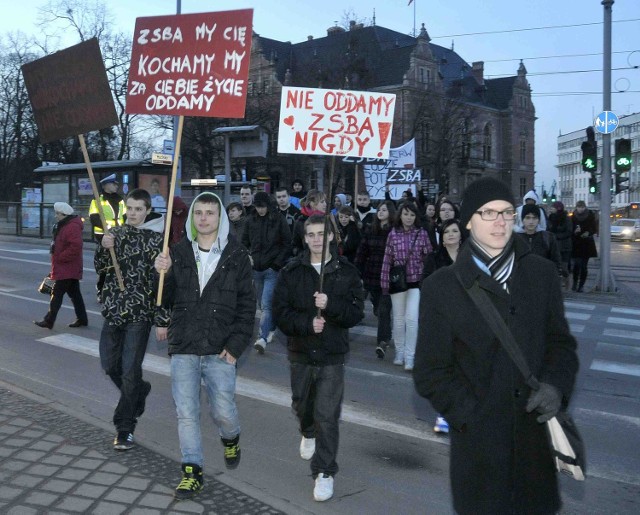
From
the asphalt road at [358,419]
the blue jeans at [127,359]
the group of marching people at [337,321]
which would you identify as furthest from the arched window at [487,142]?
the blue jeans at [127,359]

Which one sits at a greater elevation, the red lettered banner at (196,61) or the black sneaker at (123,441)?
the red lettered banner at (196,61)

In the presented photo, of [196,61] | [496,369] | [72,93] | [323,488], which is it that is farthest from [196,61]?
[496,369]

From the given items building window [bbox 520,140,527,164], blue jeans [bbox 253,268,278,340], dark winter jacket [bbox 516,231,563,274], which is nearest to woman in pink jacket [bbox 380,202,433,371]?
blue jeans [bbox 253,268,278,340]

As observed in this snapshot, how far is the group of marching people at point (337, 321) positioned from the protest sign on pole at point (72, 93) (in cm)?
80

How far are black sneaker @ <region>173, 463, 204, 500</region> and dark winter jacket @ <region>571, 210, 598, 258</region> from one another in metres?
12.8

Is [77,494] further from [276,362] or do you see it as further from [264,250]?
[264,250]

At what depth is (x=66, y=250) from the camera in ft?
32.7

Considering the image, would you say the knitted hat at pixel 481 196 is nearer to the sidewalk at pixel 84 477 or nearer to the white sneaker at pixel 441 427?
the sidewalk at pixel 84 477

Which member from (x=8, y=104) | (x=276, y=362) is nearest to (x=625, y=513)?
(x=276, y=362)

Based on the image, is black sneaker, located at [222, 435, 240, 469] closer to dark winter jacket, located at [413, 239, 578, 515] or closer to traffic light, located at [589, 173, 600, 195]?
dark winter jacket, located at [413, 239, 578, 515]

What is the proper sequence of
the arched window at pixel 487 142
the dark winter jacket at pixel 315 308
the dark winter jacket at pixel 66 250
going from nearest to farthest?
1. the dark winter jacket at pixel 315 308
2. the dark winter jacket at pixel 66 250
3. the arched window at pixel 487 142

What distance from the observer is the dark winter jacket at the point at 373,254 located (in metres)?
8.80

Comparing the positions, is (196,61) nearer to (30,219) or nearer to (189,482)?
(189,482)

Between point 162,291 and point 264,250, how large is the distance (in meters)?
4.42
